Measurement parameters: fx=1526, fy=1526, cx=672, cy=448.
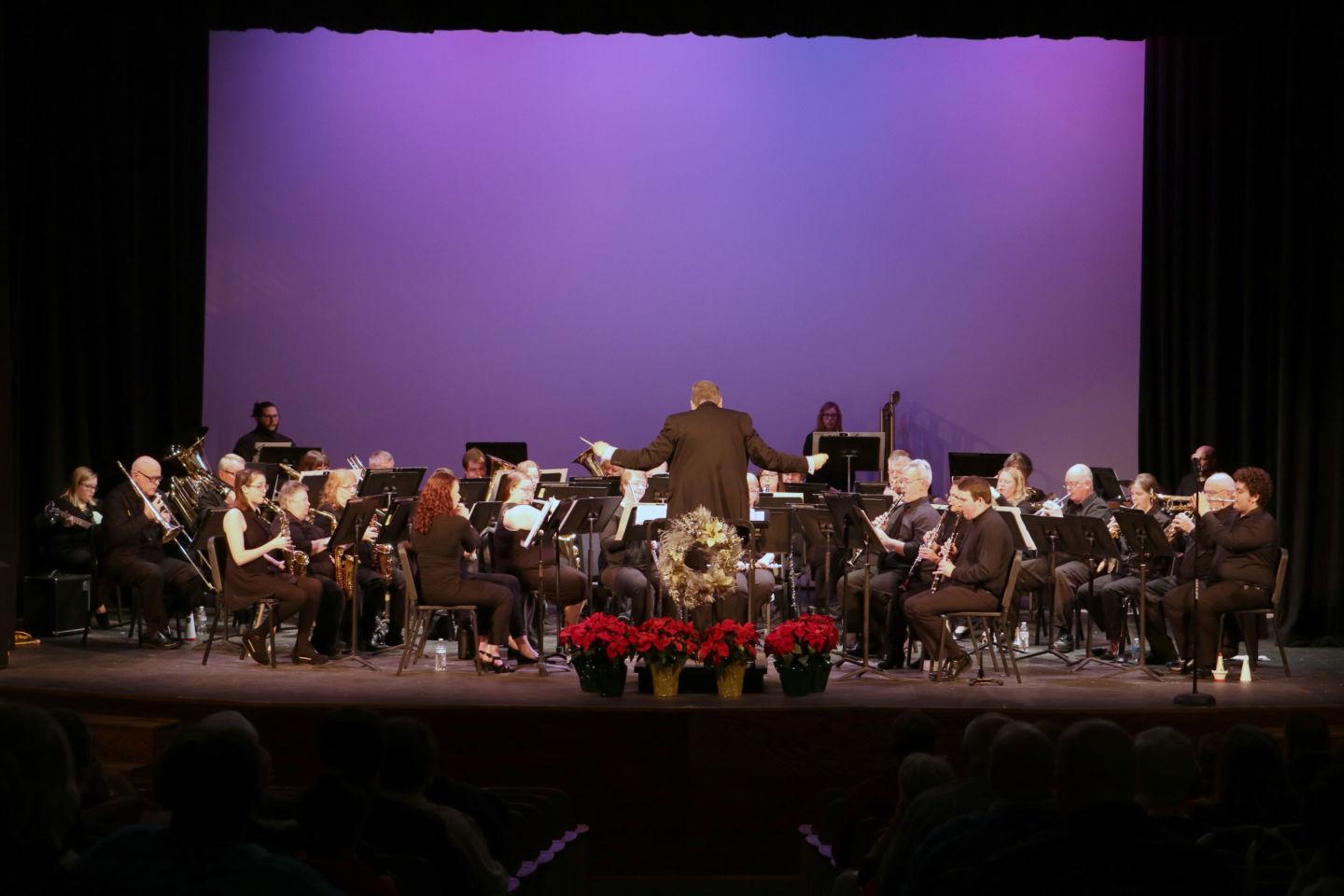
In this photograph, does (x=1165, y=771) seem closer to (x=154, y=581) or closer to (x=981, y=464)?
(x=981, y=464)

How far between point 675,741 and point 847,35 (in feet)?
14.9

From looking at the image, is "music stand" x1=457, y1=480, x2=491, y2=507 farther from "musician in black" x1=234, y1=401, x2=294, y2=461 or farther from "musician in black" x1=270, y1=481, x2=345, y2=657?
"musician in black" x1=234, y1=401, x2=294, y2=461

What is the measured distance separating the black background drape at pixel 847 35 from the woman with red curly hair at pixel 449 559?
2765 mm

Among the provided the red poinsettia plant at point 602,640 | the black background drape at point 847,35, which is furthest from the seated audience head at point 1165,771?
the black background drape at point 847,35

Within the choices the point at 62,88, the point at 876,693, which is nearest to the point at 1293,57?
the point at 876,693

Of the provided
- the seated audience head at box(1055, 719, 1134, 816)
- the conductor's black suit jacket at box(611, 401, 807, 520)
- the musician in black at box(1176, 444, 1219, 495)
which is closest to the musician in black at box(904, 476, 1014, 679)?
the conductor's black suit jacket at box(611, 401, 807, 520)

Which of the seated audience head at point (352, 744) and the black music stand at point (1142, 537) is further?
the black music stand at point (1142, 537)

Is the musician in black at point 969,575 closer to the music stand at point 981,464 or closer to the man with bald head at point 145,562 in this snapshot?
the music stand at point 981,464

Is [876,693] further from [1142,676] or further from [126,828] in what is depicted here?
[126,828]

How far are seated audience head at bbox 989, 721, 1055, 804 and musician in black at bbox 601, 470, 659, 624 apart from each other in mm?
5777

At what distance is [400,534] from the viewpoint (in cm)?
813

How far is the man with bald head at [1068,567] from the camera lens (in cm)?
924

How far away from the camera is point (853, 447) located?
1112 centimetres

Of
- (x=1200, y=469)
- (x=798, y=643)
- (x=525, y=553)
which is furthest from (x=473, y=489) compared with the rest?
(x=1200, y=469)
